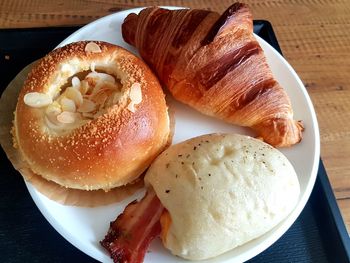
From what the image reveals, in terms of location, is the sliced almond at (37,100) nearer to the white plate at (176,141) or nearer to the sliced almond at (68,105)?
the sliced almond at (68,105)

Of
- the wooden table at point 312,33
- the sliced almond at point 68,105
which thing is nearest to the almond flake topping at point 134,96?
the sliced almond at point 68,105

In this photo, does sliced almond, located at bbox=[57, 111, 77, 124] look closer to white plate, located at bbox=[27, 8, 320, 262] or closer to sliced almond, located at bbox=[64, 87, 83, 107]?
sliced almond, located at bbox=[64, 87, 83, 107]

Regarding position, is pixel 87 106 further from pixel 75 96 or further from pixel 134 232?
pixel 134 232

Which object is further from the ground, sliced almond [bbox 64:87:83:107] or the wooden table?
sliced almond [bbox 64:87:83:107]

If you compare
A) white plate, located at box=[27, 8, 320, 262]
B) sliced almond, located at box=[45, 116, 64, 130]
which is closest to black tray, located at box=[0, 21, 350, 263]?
white plate, located at box=[27, 8, 320, 262]

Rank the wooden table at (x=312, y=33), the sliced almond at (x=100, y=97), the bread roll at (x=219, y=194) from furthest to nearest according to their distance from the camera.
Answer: the wooden table at (x=312, y=33), the sliced almond at (x=100, y=97), the bread roll at (x=219, y=194)

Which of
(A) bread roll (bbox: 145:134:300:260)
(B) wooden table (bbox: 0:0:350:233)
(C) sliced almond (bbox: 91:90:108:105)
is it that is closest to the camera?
(A) bread roll (bbox: 145:134:300:260)
